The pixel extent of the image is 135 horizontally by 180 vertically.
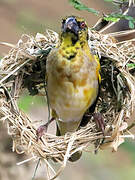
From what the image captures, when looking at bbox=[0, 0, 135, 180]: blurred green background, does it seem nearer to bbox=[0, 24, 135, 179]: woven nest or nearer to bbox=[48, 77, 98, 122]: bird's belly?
bbox=[0, 24, 135, 179]: woven nest

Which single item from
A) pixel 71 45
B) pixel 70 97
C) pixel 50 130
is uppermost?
pixel 71 45

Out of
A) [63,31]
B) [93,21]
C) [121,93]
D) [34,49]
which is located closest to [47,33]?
[34,49]

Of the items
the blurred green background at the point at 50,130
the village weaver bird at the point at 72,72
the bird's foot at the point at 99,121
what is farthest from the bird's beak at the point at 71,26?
the bird's foot at the point at 99,121

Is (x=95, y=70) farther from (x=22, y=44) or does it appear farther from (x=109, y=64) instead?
(x=22, y=44)

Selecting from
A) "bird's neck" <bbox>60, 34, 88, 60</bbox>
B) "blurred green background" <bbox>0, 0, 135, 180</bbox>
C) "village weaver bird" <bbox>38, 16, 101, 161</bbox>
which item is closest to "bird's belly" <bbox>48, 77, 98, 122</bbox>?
"village weaver bird" <bbox>38, 16, 101, 161</bbox>

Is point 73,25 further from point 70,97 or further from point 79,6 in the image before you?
point 70,97

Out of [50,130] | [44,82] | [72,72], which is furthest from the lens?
[50,130]

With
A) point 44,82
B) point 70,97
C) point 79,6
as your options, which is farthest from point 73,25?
point 44,82
